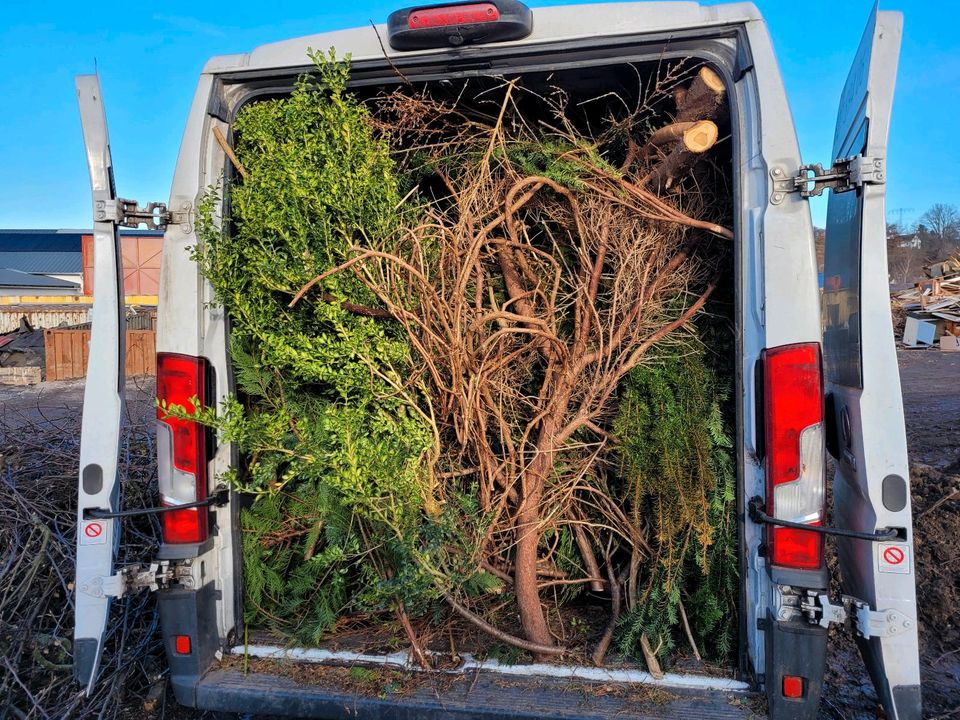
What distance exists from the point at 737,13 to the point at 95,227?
7.95ft

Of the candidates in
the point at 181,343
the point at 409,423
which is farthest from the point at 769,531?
the point at 181,343

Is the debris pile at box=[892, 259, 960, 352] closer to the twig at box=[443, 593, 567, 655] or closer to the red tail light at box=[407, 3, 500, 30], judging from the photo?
the twig at box=[443, 593, 567, 655]

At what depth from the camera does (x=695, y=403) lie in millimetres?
2719

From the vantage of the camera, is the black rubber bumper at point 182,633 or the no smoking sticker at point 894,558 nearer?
the no smoking sticker at point 894,558

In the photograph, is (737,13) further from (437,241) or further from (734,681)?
(734,681)

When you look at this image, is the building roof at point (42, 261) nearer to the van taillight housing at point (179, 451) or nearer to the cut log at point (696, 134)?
the van taillight housing at point (179, 451)

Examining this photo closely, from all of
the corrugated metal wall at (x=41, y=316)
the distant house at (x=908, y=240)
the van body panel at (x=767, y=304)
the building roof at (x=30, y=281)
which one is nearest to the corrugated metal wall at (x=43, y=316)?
the corrugated metal wall at (x=41, y=316)

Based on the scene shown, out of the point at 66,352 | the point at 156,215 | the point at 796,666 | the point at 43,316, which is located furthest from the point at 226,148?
the point at 43,316

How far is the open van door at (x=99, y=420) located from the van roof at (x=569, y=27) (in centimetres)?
51

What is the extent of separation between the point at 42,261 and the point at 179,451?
187 feet

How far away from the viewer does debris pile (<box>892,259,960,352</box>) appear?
56.7 ft

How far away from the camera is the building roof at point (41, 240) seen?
50500 mm

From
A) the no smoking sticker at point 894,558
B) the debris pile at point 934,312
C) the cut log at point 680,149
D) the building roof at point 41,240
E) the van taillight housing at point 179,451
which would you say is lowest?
the no smoking sticker at point 894,558

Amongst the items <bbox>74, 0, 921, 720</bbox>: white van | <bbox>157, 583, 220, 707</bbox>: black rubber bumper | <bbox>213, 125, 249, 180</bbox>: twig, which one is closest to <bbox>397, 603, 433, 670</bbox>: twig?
<bbox>74, 0, 921, 720</bbox>: white van
